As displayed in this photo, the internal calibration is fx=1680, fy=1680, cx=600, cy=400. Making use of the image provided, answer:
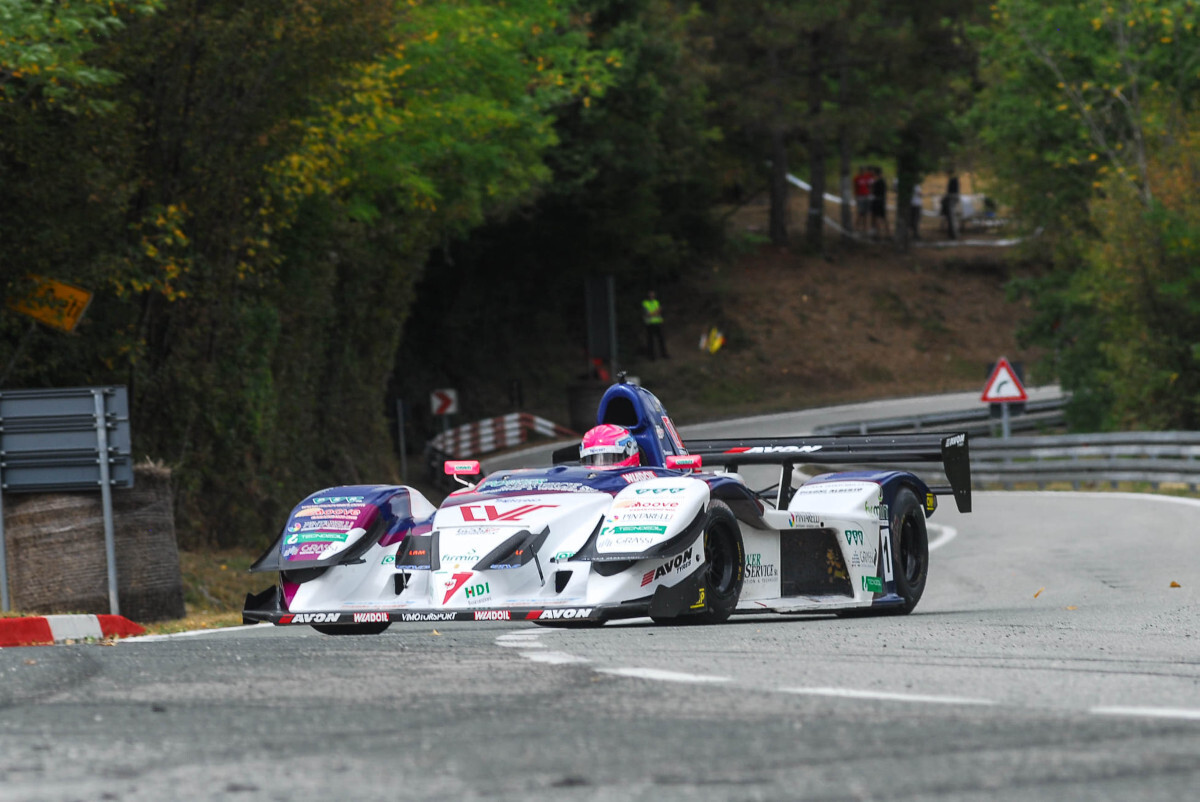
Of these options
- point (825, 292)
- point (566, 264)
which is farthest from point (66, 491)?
point (825, 292)

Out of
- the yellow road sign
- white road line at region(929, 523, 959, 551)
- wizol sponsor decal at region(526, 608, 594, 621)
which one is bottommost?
white road line at region(929, 523, 959, 551)

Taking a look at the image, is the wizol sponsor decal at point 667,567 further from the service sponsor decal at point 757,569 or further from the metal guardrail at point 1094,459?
the metal guardrail at point 1094,459

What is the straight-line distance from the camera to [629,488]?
9273mm

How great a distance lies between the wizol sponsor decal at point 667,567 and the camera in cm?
875

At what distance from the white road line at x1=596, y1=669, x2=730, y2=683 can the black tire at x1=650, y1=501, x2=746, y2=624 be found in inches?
117

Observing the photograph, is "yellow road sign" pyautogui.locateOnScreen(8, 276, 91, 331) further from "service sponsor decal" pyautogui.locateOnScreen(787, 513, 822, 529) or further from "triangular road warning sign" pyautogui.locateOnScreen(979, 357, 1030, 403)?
"triangular road warning sign" pyautogui.locateOnScreen(979, 357, 1030, 403)

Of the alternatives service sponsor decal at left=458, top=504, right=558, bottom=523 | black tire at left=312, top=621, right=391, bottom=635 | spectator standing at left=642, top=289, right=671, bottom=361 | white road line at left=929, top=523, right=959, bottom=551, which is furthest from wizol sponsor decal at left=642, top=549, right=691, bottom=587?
spectator standing at left=642, top=289, right=671, bottom=361

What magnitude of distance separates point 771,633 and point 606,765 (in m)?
4.12

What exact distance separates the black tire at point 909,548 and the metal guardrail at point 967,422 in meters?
20.6

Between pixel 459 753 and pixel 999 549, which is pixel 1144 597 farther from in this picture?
pixel 459 753

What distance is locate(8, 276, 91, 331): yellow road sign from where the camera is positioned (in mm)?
14578

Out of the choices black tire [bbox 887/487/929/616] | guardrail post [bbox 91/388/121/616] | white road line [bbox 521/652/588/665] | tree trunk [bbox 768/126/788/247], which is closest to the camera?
white road line [bbox 521/652/588/665]

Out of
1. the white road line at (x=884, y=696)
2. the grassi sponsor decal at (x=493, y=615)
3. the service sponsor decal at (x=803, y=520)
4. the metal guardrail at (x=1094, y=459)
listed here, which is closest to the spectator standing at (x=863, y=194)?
the metal guardrail at (x=1094, y=459)

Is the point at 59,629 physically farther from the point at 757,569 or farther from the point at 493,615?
the point at 757,569
